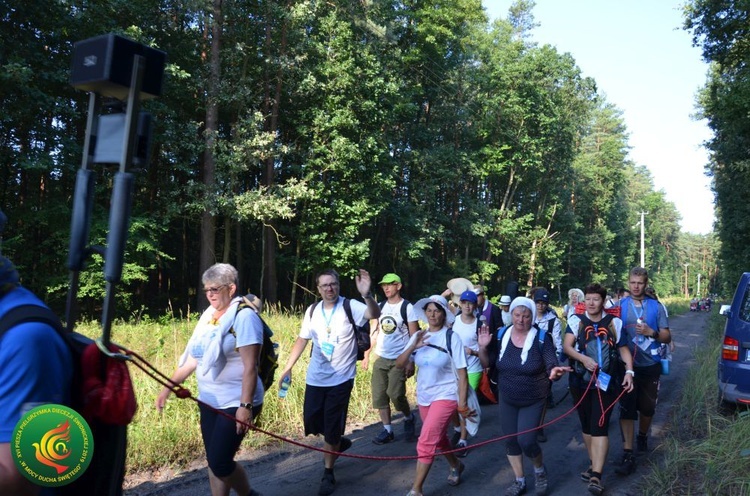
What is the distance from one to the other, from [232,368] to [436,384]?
207cm

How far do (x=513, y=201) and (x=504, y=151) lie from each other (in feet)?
24.9

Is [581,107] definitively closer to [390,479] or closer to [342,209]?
[342,209]

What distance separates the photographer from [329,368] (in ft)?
18.5

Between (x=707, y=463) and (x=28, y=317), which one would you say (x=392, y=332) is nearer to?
(x=707, y=463)

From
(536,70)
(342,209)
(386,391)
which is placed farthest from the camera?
(536,70)

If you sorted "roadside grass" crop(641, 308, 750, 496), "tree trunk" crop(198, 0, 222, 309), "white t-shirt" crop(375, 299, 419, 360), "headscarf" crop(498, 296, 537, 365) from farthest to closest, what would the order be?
"tree trunk" crop(198, 0, 222, 309) < "white t-shirt" crop(375, 299, 419, 360) < "headscarf" crop(498, 296, 537, 365) < "roadside grass" crop(641, 308, 750, 496)

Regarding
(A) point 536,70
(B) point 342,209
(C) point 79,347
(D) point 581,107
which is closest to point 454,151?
(A) point 536,70

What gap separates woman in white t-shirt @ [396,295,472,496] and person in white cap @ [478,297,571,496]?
414 mm

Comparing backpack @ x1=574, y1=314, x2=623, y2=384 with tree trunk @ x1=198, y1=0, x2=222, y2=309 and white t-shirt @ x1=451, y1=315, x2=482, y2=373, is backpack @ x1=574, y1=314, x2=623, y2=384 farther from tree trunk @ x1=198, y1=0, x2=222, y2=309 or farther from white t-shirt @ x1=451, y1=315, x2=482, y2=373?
tree trunk @ x1=198, y1=0, x2=222, y2=309

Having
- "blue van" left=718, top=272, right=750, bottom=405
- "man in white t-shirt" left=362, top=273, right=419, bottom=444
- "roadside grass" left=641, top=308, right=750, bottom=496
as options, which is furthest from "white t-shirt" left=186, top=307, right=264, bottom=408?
"blue van" left=718, top=272, right=750, bottom=405

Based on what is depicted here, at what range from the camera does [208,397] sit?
4.15 meters

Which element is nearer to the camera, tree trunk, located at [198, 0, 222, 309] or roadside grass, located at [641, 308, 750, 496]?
roadside grass, located at [641, 308, 750, 496]

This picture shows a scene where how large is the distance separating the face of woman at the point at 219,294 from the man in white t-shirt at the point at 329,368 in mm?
1467

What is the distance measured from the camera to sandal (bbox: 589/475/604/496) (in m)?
5.30
